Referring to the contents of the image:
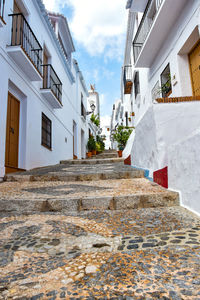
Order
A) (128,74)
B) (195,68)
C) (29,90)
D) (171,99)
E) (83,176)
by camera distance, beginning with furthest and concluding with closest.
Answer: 1. (128,74)
2. (29,90)
3. (195,68)
4. (83,176)
5. (171,99)

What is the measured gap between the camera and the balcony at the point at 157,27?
5.08 meters

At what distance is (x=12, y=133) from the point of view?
538cm

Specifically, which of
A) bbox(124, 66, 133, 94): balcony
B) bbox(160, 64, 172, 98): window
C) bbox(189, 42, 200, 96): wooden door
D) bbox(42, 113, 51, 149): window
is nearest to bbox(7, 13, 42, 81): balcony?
bbox(42, 113, 51, 149): window

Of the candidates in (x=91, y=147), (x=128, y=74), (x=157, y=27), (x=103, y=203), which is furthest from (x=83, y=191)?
(x=91, y=147)

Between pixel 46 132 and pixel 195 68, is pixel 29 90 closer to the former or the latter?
pixel 46 132

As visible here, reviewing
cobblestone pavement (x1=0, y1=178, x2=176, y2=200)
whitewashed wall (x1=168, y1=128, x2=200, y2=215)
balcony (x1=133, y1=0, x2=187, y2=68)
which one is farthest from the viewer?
balcony (x1=133, y1=0, x2=187, y2=68)

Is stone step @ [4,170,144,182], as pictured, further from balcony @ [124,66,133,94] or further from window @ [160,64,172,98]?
balcony @ [124,66,133,94]

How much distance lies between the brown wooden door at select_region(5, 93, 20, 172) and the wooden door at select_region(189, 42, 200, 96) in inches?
175

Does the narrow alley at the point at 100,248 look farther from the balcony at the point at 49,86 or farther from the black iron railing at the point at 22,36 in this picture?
the balcony at the point at 49,86

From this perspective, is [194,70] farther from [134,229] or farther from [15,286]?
[15,286]

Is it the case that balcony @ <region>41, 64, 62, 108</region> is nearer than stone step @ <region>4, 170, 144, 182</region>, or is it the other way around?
stone step @ <region>4, 170, 144, 182</region>

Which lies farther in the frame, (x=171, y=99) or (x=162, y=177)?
(x=171, y=99)

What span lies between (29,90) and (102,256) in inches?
227

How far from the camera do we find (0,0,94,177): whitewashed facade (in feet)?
16.3
